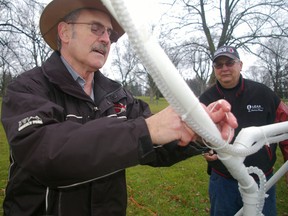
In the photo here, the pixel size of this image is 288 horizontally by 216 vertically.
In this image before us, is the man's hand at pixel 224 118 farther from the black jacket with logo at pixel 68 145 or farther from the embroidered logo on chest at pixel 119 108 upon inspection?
the embroidered logo on chest at pixel 119 108

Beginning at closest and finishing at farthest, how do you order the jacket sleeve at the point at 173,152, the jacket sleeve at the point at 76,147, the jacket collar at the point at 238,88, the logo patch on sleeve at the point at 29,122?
1. the jacket sleeve at the point at 76,147
2. the logo patch on sleeve at the point at 29,122
3. the jacket sleeve at the point at 173,152
4. the jacket collar at the point at 238,88

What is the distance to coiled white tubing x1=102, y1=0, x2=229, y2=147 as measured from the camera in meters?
0.84

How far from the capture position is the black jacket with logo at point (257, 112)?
3.26 metres

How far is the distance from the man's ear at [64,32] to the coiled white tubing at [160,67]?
1407 millimetres

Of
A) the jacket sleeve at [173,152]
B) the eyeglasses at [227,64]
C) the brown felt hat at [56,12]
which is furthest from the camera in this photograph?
the eyeglasses at [227,64]

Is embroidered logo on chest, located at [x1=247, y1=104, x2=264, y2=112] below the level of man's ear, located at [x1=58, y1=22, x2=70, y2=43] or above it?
below

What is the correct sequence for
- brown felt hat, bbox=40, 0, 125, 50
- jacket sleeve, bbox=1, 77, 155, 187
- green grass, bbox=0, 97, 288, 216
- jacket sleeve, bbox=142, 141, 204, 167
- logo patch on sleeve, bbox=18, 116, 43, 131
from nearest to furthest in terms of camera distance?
jacket sleeve, bbox=1, 77, 155, 187 < logo patch on sleeve, bbox=18, 116, 43, 131 < jacket sleeve, bbox=142, 141, 204, 167 < brown felt hat, bbox=40, 0, 125, 50 < green grass, bbox=0, 97, 288, 216

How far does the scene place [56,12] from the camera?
2277 millimetres

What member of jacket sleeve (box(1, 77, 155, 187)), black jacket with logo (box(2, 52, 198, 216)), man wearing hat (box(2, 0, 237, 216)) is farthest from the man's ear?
jacket sleeve (box(1, 77, 155, 187))

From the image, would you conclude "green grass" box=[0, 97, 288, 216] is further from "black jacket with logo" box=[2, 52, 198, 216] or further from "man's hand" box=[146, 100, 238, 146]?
"man's hand" box=[146, 100, 238, 146]

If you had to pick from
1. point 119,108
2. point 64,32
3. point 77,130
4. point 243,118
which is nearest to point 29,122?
point 77,130

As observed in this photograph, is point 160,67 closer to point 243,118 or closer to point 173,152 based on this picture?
point 173,152

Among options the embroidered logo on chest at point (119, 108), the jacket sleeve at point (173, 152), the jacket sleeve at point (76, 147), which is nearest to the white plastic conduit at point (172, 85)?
the jacket sleeve at point (76, 147)

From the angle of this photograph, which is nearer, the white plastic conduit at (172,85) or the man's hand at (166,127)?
the white plastic conduit at (172,85)
